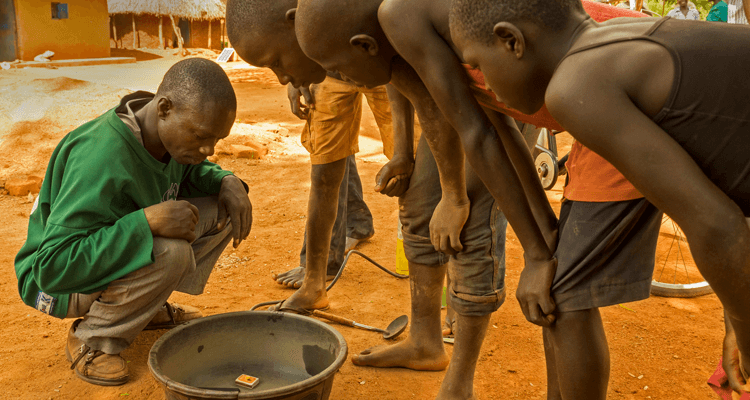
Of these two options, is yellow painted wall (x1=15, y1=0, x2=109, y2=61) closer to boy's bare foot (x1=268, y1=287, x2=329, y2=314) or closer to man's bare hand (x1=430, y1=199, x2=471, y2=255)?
boy's bare foot (x1=268, y1=287, x2=329, y2=314)

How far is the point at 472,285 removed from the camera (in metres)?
1.95

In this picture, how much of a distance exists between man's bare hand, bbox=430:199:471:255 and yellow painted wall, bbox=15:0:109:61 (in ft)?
30.9

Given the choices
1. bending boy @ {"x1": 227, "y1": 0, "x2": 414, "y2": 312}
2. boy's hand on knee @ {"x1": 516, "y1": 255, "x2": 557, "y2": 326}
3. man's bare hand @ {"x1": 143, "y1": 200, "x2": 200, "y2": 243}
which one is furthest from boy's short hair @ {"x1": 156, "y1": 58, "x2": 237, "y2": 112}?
boy's hand on knee @ {"x1": 516, "y1": 255, "x2": 557, "y2": 326}

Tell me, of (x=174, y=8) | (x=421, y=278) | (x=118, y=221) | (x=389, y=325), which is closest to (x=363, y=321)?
(x=389, y=325)

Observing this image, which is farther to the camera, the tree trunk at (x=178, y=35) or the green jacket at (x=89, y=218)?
the tree trunk at (x=178, y=35)

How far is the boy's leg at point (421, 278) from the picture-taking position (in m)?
2.18

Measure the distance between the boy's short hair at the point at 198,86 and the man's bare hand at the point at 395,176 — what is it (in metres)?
0.63

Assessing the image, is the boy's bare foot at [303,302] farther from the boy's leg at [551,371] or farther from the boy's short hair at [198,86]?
the boy's leg at [551,371]

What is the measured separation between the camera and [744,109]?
1078 millimetres

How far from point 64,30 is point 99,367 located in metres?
9.31

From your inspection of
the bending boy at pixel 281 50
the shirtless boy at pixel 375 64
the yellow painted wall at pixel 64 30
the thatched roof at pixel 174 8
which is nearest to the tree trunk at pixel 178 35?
the thatched roof at pixel 174 8

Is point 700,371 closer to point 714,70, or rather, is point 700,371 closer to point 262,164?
point 714,70

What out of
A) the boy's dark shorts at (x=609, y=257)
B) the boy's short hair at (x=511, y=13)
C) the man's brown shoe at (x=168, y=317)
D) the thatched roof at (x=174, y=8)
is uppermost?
the boy's short hair at (x=511, y=13)

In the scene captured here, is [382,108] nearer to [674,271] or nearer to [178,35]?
[674,271]
